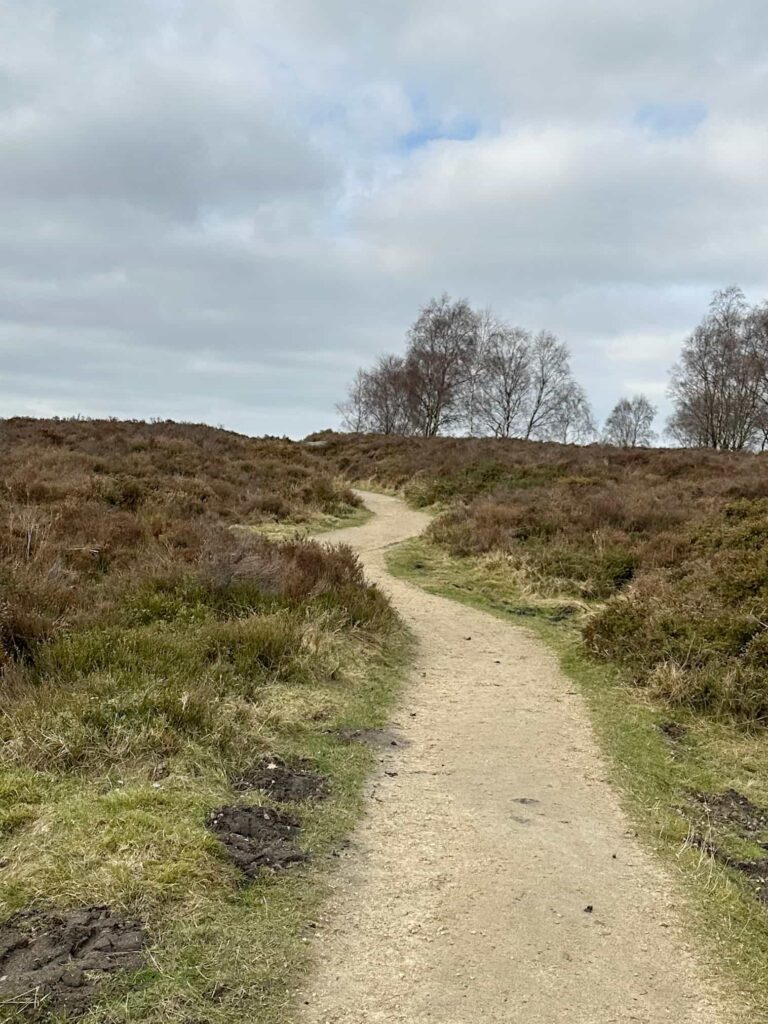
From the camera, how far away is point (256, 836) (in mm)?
3785

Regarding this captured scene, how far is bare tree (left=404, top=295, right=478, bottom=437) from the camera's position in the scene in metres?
44.5

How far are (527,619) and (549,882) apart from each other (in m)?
5.97

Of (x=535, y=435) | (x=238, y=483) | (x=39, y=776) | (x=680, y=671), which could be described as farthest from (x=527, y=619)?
(x=535, y=435)

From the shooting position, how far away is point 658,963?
3010mm

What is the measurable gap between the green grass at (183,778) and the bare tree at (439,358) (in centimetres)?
3858

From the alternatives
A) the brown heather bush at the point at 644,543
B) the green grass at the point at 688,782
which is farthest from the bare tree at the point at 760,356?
the green grass at the point at 688,782

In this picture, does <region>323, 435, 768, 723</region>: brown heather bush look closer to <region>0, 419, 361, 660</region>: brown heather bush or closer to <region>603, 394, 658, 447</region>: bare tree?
<region>0, 419, 361, 660</region>: brown heather bush

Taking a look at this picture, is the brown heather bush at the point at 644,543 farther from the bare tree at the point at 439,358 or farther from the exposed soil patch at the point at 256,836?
the bare tree at the point at 439,358

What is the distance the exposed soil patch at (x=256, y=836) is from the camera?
355cm

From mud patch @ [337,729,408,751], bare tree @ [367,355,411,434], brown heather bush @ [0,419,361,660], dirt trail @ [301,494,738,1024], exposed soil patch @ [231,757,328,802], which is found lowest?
dirt trail @ [301,494,738,1024]

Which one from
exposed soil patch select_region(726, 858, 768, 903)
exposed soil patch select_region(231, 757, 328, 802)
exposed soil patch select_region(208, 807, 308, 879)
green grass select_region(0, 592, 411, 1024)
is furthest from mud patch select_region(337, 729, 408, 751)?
exposed soil patch select_region(726, 858, 768, 903)

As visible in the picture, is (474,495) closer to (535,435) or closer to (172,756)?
(172,756)

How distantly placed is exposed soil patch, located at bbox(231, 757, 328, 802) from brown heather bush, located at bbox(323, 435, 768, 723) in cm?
339

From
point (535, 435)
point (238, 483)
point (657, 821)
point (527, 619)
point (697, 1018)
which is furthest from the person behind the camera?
point (535, 435)
